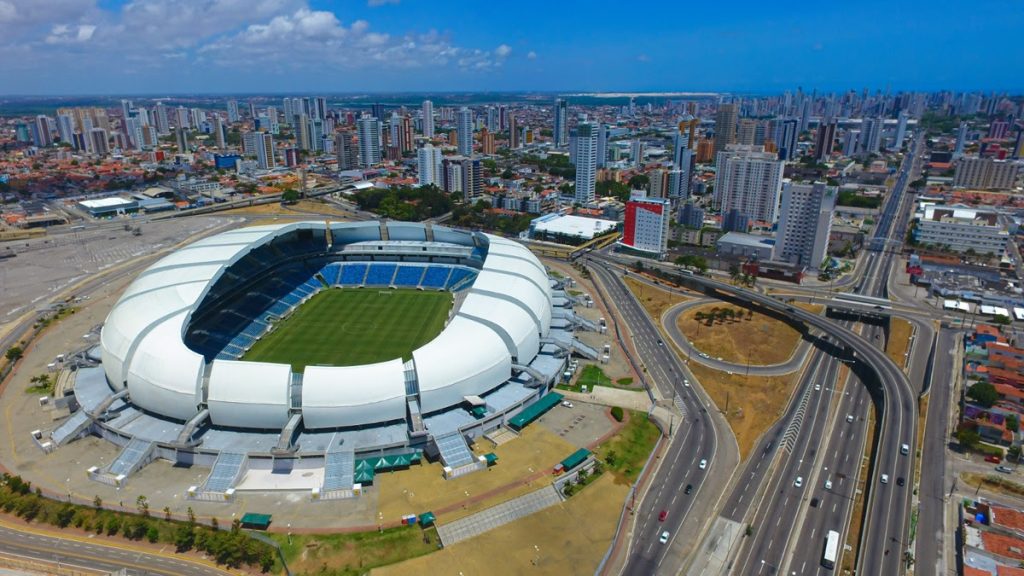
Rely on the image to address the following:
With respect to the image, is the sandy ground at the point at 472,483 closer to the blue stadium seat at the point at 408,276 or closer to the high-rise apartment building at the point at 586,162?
the blue stadium seat at the point at 408,276

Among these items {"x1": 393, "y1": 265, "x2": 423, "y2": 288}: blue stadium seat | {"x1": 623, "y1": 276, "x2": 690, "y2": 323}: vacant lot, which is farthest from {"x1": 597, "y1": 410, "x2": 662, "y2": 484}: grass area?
{"x1": 393, "y1": 265, "x2": 423, "y2": 288}: blue stadium seat

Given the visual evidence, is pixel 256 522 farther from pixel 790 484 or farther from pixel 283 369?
pixel 790 484

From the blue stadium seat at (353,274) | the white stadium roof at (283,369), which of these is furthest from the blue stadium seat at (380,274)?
the white stadium roof at (283,369)

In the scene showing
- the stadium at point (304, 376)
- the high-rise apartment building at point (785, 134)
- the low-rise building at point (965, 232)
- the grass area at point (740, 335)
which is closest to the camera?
the stadium at point (304, 376)

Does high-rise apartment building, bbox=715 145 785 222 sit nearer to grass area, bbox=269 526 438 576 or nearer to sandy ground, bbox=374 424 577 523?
sandy ground, bbox=374 424 577 523

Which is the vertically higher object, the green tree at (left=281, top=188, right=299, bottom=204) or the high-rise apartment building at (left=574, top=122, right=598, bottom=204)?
the high-rise apartment building at (left=574, top=122, right=598, bottom=204)

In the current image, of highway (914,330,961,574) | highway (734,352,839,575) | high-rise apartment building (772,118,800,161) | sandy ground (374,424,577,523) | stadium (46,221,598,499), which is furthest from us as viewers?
high-rise apartment building (772,118,800,161)

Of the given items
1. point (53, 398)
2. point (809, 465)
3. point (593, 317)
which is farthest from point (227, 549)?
point (593, 317)

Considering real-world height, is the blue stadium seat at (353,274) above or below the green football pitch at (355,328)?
above
